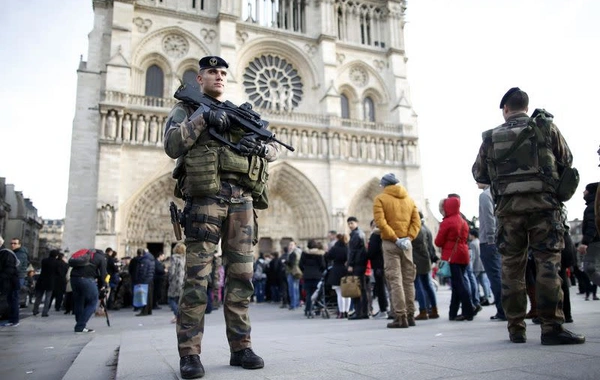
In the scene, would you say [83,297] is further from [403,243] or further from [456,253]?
[456,253]

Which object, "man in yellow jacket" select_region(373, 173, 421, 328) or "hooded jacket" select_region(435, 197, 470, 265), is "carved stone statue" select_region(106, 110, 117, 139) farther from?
"hooded jacket" select_region(435, 197, 470, 265)

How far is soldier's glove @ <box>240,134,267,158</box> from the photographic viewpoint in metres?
2.96

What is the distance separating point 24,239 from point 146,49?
21055mm

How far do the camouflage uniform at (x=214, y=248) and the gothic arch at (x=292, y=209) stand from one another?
17.8m

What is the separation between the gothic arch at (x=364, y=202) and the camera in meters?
22.2

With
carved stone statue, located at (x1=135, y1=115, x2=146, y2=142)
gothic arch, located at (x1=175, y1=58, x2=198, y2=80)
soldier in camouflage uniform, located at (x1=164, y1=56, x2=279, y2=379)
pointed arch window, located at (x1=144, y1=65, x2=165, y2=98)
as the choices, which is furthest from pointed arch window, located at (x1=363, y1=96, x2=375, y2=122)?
soldier in camouflage uniform, located at (x1=164, y1=56, x2=279, y2=379)

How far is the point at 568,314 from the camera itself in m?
4.81

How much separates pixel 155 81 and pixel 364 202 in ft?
39.4

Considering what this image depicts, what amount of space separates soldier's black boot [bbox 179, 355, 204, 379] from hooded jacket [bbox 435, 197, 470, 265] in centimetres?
430

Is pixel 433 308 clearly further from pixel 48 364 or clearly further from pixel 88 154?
pixel 88 154

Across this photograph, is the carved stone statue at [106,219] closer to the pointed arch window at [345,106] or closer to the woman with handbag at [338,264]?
the woman with handbag at [338,264]

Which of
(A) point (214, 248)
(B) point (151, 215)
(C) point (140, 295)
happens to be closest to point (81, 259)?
(C) point (140, 295)

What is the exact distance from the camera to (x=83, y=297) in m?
6.95

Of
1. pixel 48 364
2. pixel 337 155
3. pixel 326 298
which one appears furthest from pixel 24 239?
pixel 48 364
